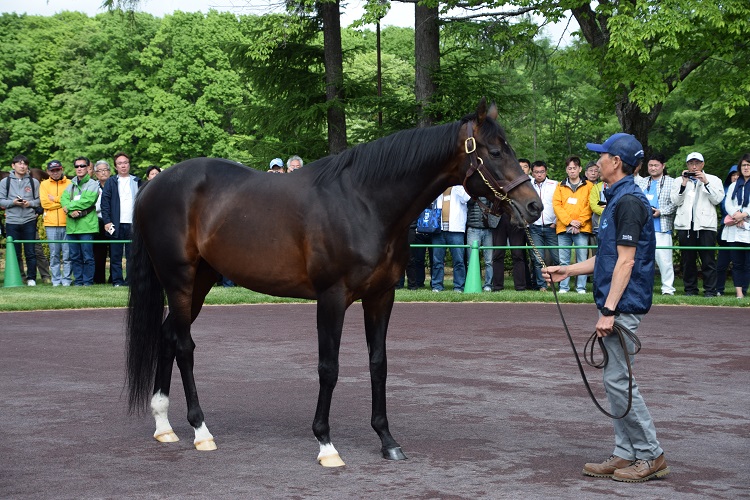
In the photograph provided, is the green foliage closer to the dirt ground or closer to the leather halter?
the dirt ground

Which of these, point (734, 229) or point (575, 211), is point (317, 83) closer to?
point (575, 211)

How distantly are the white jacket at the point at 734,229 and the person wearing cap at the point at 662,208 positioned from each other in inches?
34.4

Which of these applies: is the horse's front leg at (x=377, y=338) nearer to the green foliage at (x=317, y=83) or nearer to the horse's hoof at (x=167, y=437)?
the horse's hoof at (x=167, y=437)

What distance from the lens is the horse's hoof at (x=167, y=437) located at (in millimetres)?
6945

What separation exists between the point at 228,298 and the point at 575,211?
20.4 feet

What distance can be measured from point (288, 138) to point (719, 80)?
12.8 m

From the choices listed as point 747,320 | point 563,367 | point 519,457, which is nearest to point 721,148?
point 747,320

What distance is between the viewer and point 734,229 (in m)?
16.6

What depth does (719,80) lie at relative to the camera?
2125cm

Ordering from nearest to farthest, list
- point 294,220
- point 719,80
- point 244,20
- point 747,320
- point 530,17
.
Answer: point 294,220, point 747,320, point 719,80, point 530,17, point 244,20

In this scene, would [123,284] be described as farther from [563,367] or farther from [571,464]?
[571,464]

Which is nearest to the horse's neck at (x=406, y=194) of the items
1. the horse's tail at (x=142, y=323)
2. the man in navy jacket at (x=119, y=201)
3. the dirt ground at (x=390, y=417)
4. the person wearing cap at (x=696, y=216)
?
the dirt ground at (x=390, y=417)

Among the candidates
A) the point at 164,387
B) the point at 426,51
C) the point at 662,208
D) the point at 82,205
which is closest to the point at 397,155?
the point at 164,387

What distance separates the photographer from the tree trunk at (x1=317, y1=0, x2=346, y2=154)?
87.2ft
